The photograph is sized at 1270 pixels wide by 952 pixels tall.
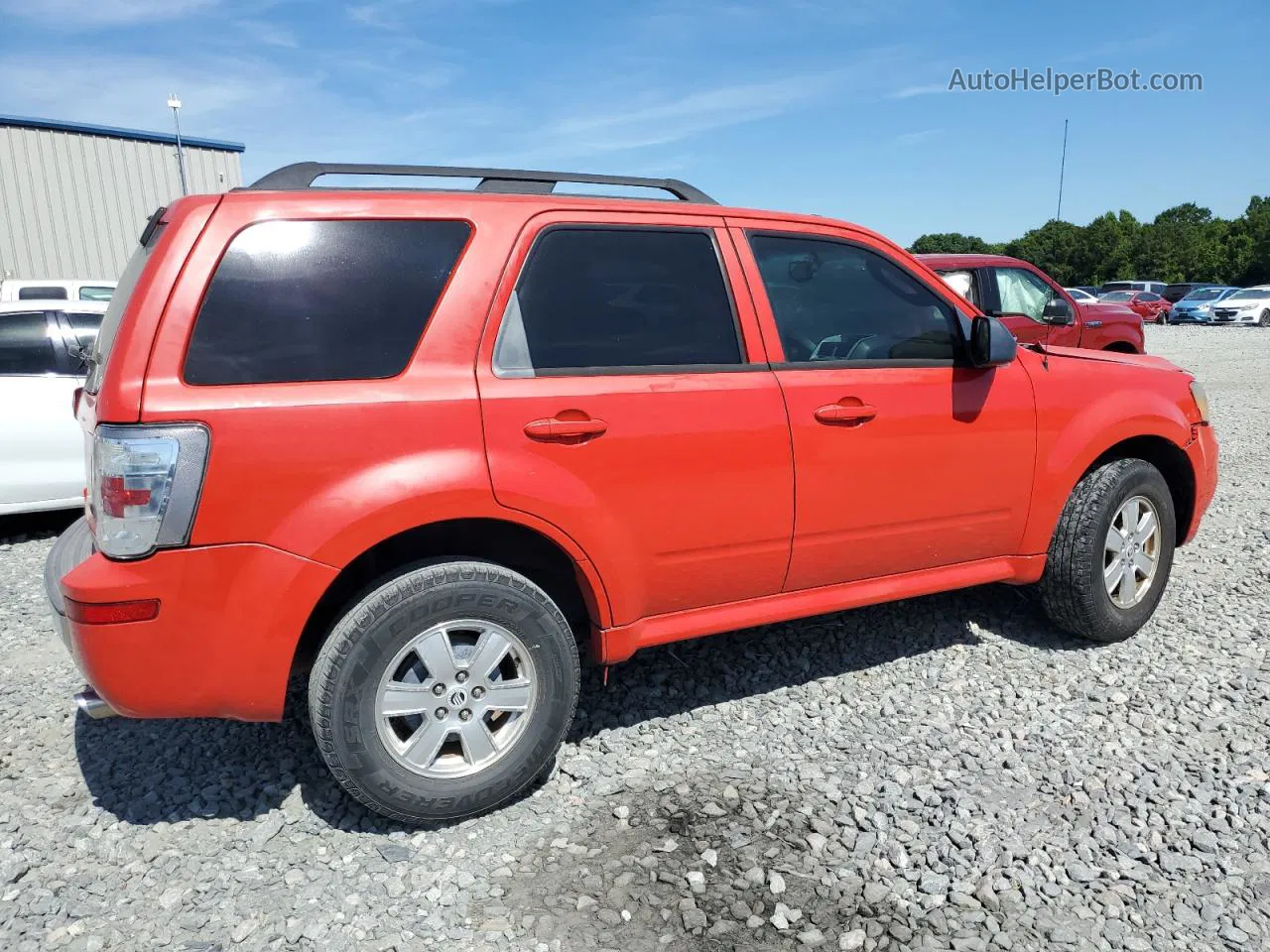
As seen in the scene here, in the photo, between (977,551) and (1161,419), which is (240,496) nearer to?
(977,551)

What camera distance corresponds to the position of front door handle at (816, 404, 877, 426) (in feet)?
11.0

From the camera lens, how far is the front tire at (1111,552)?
4.04m

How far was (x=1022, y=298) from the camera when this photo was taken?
9.73 meters

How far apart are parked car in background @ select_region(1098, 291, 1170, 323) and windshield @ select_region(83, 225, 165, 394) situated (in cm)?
3445

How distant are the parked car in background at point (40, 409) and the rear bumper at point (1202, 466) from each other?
6.38 meters

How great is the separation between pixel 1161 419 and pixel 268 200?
372 centimetres

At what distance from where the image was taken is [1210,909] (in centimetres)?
253

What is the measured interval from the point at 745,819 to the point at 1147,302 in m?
35.3

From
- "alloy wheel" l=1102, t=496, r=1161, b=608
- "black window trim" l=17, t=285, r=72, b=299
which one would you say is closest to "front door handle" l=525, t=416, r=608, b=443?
"alloy wheel" l=1102, t=496, r=1161, b=608

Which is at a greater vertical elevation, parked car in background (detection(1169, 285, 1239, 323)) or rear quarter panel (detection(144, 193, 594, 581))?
rear quarter panel (detection(144, 193, 594, 581))

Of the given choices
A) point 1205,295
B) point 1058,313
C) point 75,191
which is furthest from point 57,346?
point 1205,295

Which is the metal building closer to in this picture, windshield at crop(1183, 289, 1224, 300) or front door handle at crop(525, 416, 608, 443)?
front door handle at crop(525, 416, 608, 443)

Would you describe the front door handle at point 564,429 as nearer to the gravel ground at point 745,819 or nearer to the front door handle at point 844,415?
the front door handle at point 844,415

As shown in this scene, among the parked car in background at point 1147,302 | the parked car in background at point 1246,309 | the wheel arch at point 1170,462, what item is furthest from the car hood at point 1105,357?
the parked car in background at point 1246,309
